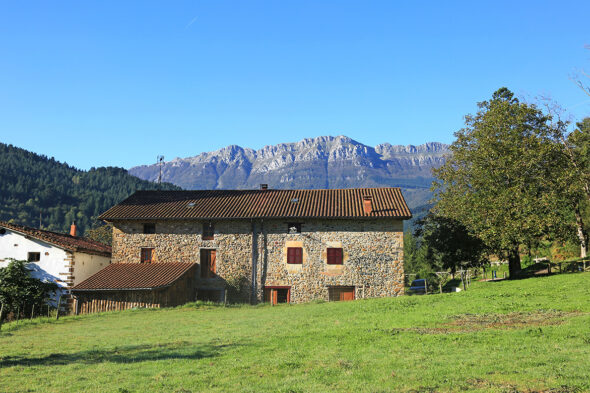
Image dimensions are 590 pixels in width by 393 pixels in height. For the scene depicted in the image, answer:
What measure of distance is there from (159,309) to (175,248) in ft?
22.2

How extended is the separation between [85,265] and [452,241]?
1075 inches

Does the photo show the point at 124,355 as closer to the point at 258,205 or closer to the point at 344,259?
the point at 344,259

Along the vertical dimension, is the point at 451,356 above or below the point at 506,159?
below

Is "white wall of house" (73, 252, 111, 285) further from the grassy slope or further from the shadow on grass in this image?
the shadow on grass

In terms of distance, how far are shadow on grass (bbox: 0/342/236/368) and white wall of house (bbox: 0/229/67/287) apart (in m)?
21.6

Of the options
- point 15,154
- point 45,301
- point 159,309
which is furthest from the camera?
point 15,154

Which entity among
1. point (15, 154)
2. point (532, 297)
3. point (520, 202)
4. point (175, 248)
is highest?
point (15, 154)

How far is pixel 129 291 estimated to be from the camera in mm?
29641

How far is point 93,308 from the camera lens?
98.3ft

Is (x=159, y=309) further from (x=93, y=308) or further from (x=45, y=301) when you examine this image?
(x=45, y=301)

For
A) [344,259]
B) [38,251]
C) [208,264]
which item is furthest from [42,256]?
[344,259]

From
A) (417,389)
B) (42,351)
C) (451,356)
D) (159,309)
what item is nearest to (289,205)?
(159,309)

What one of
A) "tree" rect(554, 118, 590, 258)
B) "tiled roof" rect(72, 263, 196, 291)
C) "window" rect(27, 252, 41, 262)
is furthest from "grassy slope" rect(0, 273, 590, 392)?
"window" rect(27, 252, 41, 262)

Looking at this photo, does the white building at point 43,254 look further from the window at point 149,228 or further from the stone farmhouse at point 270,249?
the window at point 149,228
